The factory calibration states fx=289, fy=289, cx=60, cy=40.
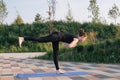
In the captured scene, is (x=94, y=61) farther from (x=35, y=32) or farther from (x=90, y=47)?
(x=35, y=32)

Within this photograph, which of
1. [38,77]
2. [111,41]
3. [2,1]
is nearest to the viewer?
[38,77]

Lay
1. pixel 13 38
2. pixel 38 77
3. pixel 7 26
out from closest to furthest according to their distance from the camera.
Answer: pixel 38 77 → pixel 13 38 → pixel 7 26

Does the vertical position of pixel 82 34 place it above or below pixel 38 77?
above

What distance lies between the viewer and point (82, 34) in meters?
6.92

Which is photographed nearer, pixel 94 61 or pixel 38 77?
pixel 38 77

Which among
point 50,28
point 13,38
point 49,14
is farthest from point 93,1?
point 13,38

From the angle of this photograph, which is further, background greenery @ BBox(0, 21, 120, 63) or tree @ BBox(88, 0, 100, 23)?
tree @ BBox(88, 0, 100, 23)

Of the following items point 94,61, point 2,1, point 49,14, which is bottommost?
point 94,61

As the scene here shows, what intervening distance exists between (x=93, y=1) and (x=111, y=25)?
25.2ft

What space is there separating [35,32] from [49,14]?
3.37m

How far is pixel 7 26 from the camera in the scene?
24594mm

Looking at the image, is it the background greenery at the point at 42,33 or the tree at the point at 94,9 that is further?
the tree at the point at 94,9

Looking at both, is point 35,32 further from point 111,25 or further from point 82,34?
point 82,34

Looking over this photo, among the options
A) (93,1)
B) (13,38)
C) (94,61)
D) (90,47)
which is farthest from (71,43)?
(93,1)
